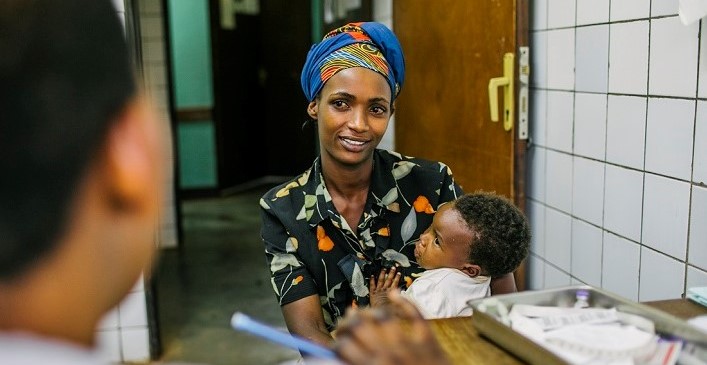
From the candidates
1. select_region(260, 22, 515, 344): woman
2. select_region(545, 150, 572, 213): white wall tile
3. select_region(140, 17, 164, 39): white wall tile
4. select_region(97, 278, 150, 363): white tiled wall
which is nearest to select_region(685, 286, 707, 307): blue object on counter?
select_region(260, 22, 515, 344): woman

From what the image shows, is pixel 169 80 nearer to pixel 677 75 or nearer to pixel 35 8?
pixel 677 75

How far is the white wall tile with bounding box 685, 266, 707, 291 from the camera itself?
1630 mm

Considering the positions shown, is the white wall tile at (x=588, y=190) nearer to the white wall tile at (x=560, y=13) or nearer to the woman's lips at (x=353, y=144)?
the white wall tile at (x=560, y=13)

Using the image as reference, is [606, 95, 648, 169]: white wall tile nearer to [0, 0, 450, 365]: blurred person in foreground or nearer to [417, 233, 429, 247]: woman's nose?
[417, 233, 429, 247]: woman's nose

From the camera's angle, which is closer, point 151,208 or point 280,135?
point 151,208

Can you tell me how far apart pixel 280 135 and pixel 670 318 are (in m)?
6.32

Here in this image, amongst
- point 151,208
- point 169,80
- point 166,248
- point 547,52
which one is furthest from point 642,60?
point 166,248

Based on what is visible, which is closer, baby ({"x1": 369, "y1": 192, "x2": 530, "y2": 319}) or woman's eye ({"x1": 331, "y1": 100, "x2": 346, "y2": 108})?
baby ({"x1": 369, "y1": 192, "x2": 530, "y2": 319})

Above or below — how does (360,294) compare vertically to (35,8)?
below

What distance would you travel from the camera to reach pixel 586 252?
2.19 m

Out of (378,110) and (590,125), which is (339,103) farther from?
(590,125)

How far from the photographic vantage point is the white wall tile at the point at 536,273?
8.29 ft

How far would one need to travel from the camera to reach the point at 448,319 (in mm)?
1120

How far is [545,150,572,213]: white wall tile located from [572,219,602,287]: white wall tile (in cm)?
9
